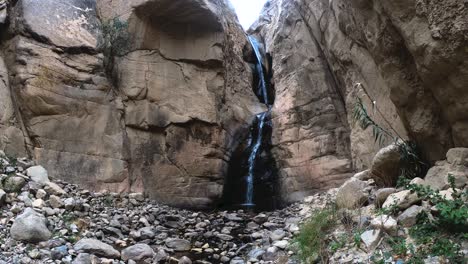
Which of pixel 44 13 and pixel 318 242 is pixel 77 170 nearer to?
pixel 44 13

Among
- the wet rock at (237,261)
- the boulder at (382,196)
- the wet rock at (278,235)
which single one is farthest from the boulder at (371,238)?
the wet rock at (278,235)

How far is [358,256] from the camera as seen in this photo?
4551mm

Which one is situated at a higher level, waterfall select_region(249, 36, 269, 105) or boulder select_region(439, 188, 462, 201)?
waterfall select_region(249, 36, 269, 105)

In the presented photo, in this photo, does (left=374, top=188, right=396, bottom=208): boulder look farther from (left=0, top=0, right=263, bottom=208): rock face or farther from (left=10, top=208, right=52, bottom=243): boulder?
(left=0, top=0, right=263, bottom=208): rock face

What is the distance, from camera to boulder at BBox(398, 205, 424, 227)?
14.8 feet

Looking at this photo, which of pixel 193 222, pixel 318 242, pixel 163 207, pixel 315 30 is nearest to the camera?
pixel 318 242

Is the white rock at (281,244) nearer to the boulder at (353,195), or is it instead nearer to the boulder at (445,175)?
the boulder at (353,195)

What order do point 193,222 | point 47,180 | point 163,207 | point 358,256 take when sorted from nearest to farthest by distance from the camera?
point 358,256, point 47,180, point 193,222, point 163,207

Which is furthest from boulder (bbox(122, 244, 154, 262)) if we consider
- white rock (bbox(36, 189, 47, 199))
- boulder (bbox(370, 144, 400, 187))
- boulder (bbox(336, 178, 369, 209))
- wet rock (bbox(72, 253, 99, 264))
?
boulder (bbox(370, 144, 400, 187))

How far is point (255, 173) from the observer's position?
11.4 m

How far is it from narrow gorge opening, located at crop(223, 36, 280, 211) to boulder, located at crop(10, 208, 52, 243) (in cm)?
567

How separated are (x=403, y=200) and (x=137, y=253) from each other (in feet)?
12.8

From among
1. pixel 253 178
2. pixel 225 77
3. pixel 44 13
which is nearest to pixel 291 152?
pixel 253 178

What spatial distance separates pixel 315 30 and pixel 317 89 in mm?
1959
